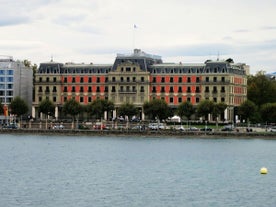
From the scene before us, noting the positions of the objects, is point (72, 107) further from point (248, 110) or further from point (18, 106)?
point (248, 110)

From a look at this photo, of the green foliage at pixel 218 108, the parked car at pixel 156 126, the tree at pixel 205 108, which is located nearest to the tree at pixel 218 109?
the green foliage at pixel 218 108

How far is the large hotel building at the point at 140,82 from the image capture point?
15575cm

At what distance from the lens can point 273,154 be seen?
3757 inches

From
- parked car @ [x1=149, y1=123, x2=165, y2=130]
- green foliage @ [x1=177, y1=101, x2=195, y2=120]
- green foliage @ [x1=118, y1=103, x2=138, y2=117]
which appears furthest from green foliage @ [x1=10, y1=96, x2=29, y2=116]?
green foliage @ [x1=177, y1=101, x2=195, y2=120]

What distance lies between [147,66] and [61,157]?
246ft

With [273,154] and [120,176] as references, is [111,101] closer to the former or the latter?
[273,154]

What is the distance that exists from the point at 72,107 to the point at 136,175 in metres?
84.6

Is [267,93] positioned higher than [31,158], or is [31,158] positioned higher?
[267,93]

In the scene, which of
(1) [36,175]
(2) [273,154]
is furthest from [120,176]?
(2) [273,154]

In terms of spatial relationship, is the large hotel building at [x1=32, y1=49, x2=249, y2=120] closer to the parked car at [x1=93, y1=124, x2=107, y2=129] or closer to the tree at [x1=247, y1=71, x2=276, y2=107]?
the tree at [x1=247, y1=71, x2=276, y2=107]

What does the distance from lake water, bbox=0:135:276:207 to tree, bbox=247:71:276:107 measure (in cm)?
5455

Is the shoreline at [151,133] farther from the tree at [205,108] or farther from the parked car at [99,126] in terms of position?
the tree at [205,108]

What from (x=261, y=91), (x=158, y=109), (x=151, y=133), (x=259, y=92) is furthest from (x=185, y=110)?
(x=261, y=91)

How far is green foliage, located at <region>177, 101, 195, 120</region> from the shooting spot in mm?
146125
